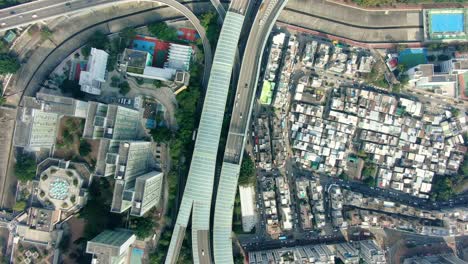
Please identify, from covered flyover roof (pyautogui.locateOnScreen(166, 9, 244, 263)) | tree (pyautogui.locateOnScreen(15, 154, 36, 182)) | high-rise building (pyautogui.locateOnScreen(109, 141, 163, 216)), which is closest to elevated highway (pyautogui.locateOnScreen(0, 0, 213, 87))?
covered flyover roof (pyautogui.locateOnScreen(166, 9, 244, 263))

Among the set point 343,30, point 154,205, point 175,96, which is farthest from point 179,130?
point 343,30

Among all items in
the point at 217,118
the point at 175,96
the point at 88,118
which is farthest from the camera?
the point at 175,96

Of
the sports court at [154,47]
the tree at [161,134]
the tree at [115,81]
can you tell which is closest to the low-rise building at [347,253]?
the tree at [161,134]

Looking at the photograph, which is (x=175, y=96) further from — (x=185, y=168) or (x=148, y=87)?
(x=185, y=168)

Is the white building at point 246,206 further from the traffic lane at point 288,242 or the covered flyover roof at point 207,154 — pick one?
the covered flyover roof at point 207,154

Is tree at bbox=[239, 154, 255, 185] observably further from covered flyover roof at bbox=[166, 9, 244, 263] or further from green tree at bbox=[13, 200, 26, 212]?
green tree at bbox=[13, 200, 26, 212]

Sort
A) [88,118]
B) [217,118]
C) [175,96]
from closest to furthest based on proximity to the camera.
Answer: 1. [88,118]
2. [217,118]
3. [175,96]

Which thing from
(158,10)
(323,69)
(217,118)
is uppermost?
(158,10)
